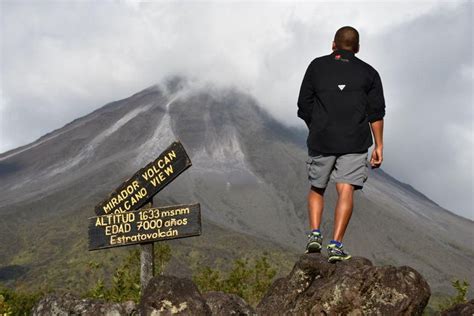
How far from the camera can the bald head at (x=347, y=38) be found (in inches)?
336

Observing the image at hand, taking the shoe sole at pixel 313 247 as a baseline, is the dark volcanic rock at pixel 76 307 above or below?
below

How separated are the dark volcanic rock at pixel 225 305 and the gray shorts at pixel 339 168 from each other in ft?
6.26

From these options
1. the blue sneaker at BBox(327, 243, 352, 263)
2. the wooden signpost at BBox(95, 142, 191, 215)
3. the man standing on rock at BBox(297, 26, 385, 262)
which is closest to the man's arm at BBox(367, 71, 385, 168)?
the man standing on rock at BBox(297, 26, 385, 262)

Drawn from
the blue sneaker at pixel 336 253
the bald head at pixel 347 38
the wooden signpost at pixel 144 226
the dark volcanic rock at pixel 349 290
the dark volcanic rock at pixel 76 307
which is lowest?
the dark volcanic rock at pixel 349 290

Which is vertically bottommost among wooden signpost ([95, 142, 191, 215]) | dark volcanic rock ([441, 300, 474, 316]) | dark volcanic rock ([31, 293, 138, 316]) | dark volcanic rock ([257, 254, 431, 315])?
dark volcanic rock ([441, 300, 474, 316])

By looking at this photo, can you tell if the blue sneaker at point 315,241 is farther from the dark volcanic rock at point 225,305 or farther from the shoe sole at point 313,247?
the dark volcanic rock at point 225,305

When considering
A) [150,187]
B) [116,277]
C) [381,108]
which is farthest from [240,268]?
[381,108]

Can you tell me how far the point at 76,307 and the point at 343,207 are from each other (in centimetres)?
376

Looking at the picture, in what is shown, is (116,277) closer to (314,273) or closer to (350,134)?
A: (314,273)

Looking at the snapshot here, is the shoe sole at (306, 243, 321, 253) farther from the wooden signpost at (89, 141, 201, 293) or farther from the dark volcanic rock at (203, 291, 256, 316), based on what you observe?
the wooden signpost at (89, 141, 201, 293)

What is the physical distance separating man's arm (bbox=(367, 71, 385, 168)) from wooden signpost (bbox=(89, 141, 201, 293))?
311cm

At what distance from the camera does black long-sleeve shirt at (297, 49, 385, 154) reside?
325 inches

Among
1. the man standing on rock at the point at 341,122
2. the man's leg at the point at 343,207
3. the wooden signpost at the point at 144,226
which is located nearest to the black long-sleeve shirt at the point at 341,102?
the man standing on rock at the point at 341,122

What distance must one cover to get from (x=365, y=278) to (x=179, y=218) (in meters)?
3.39
